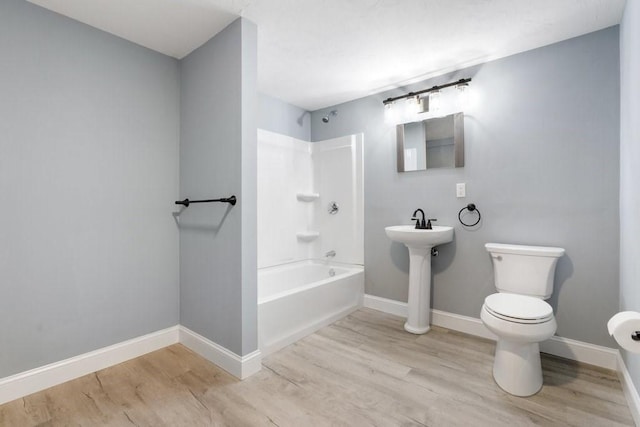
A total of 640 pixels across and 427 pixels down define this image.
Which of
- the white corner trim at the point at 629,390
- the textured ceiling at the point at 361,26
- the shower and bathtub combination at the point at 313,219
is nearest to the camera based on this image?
the white corner trim at the point at 629,390

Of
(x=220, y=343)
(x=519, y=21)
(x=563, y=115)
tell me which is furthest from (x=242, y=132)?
(x=563, y=115)

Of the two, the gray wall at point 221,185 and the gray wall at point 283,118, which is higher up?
the gray wall at point 283,118

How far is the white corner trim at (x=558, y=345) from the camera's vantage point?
1898mm

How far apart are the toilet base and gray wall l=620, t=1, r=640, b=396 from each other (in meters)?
0.41

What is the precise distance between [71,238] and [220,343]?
1.13 m

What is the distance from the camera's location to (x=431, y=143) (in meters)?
2.63

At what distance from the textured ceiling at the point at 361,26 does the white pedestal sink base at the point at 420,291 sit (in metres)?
1.53

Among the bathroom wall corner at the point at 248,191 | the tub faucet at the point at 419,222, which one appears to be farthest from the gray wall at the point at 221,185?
the tub faucet at the point at 419,222

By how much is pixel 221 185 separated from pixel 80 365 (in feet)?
4.58

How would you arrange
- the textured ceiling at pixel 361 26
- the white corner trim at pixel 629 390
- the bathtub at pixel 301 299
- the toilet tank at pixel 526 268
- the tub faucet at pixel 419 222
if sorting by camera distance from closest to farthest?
the white corner trim at pixel 629 390 < the textured ceiling at pixel 361 26 < the toilet tank at pixel 526 268 < the bathtub at pixel 301 299 < the tub faucet at pixel 419 222

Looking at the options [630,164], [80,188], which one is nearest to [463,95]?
[630,164]

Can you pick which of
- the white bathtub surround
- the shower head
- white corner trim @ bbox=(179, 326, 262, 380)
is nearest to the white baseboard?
the white bathtub surround

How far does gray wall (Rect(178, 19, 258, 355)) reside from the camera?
1854 millimetres

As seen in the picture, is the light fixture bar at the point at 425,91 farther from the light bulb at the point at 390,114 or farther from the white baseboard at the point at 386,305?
the white baseboard at the point at 386,305
